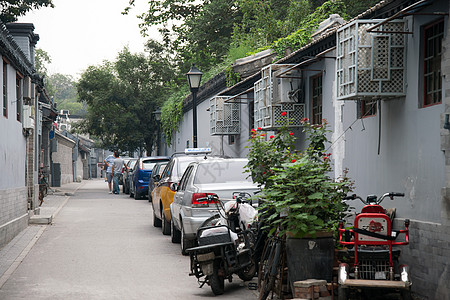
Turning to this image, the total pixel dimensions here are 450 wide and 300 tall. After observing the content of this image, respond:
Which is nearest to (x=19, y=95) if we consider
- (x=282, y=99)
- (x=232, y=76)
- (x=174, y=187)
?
(x=174, y=187)

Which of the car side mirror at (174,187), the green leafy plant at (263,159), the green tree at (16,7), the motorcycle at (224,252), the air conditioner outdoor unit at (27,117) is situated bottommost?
the motorcycle at (224,252)

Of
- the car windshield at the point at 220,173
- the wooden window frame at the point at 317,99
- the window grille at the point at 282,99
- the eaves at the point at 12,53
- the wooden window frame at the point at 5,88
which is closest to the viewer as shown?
the car windshield at the point at 220,173

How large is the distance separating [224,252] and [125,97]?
3477 centimetres

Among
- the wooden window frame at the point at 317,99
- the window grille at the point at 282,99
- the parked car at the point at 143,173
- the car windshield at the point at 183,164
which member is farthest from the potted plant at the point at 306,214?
the parked car at the point at 143,173

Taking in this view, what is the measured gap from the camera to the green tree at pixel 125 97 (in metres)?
42.0

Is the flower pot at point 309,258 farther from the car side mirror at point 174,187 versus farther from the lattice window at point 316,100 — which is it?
the car side mirror at point 174,187

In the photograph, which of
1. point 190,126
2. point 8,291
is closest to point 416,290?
point 8,291

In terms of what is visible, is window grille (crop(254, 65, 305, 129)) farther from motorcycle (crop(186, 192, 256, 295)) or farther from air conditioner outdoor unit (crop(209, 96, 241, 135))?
air conditioner outdoor unit (crop(209, 96, 241, 135))

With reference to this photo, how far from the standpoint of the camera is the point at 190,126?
108ft

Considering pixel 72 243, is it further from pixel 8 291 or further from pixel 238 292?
pixel 238 292

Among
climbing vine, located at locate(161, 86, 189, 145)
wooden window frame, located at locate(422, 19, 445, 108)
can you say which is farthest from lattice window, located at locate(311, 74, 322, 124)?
climbing vine, located at locate(161, 86, 189, 145)

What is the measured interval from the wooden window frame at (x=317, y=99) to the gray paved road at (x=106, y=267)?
3.90 metres

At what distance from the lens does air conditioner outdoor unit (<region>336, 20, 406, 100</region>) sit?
8.59m

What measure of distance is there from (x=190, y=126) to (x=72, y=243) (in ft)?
64.4
